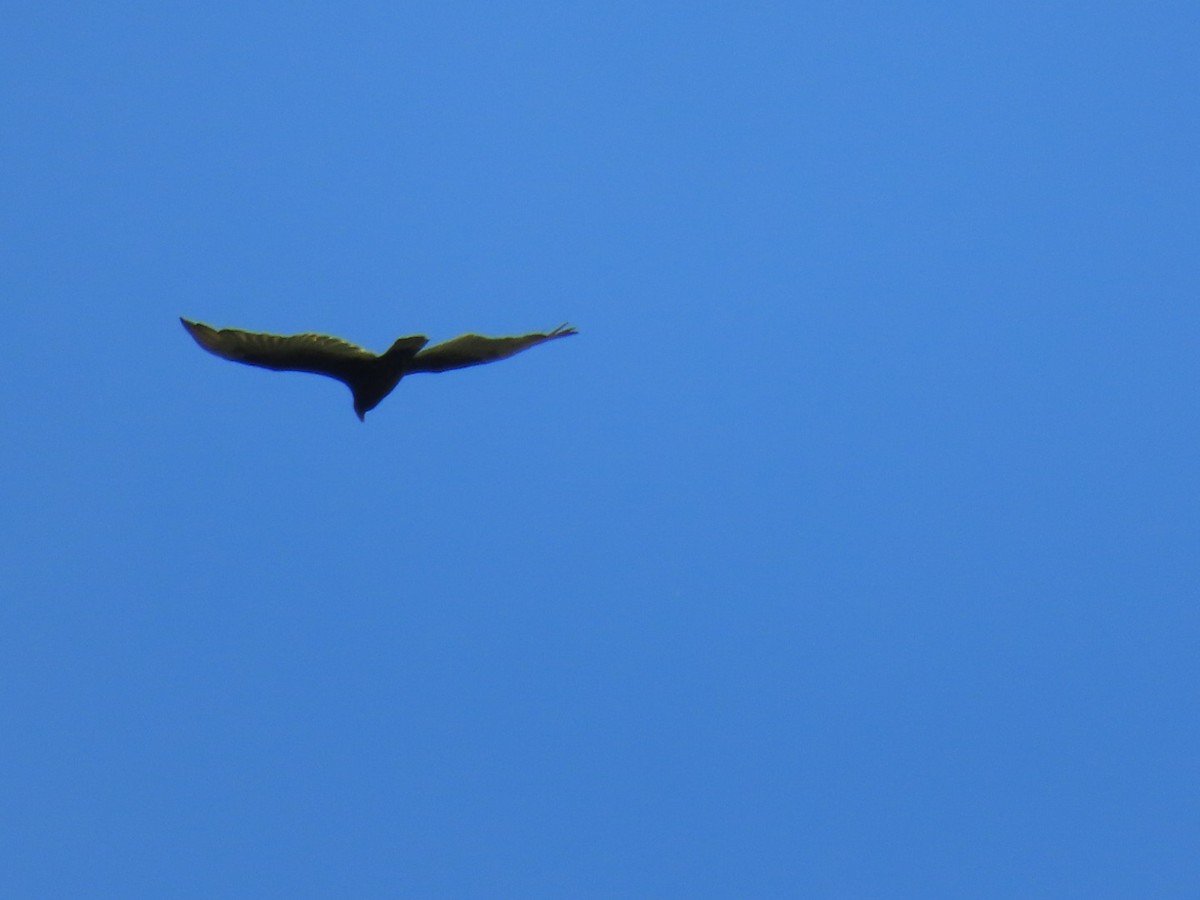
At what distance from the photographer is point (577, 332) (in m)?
7.68

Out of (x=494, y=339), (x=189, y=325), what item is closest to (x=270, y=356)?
(x=189, y=325)

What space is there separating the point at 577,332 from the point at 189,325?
7.37 feet

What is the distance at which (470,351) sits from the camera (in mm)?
8141

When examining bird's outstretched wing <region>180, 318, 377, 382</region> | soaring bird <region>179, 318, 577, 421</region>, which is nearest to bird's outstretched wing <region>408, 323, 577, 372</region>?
soaring bird <region>179, 318, 577, 421</region>

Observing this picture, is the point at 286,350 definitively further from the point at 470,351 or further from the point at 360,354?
the point at 470,351

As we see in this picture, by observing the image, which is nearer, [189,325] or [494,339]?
[189,325]

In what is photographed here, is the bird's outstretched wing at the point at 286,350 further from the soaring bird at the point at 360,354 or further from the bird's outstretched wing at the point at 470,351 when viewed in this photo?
the bird's outstretched wing at the point at 470,351

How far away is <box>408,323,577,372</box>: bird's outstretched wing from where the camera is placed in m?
7.96

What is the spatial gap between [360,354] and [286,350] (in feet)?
1.45

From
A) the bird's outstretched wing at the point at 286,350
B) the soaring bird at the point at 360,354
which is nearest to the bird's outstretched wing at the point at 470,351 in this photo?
the soaring bird at the point at 360,354

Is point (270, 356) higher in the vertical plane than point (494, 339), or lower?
lower

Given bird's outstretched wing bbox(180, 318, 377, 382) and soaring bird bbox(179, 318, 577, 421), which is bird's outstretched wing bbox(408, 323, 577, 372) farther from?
bird's outstretched wing bbox(180, 318, 377, 382)

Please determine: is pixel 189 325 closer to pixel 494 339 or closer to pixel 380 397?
pixel 380 397

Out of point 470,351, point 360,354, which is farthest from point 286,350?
point 470,351
